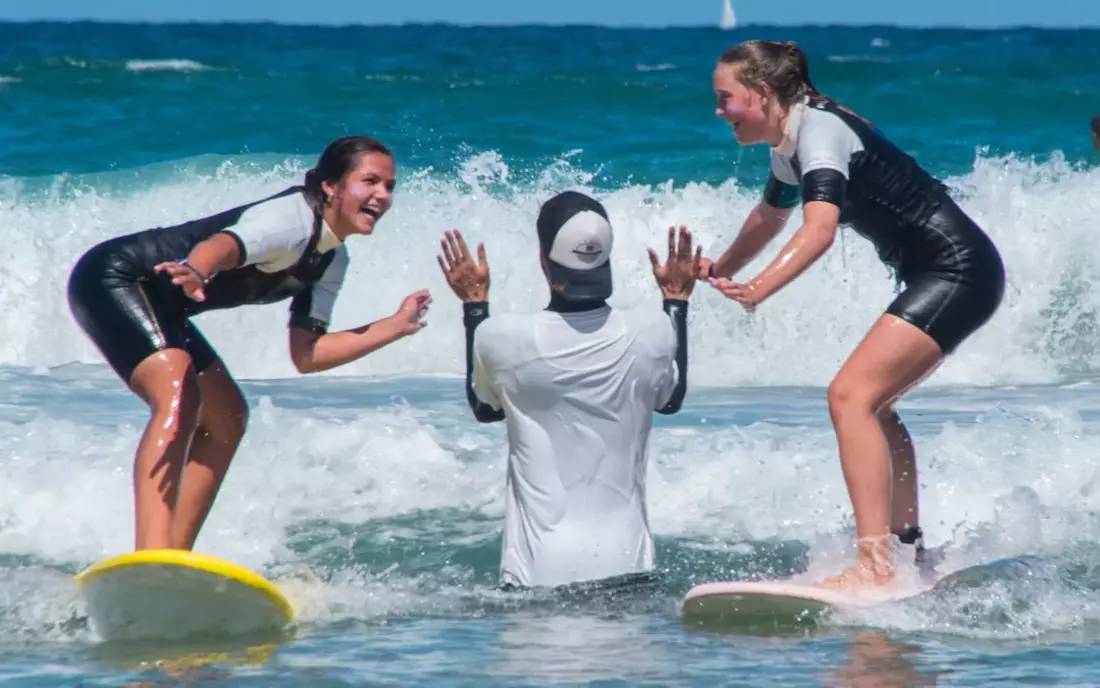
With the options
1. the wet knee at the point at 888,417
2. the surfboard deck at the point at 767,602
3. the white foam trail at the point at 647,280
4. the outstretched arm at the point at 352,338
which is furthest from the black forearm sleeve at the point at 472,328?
the white foam trail at the point at 647,280

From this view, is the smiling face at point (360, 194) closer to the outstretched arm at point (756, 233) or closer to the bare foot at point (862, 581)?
the outstretched arm at point (756, 233)

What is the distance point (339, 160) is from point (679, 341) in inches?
49.0

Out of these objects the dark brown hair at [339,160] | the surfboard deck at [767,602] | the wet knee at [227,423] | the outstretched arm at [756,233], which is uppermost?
the dark brown hair at [339,160]

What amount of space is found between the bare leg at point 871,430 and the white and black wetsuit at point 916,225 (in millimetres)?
94

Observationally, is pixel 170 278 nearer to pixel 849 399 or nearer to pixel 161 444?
pixel 161 444

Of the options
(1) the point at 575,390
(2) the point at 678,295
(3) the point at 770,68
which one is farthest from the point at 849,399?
(3) the point at 770,68

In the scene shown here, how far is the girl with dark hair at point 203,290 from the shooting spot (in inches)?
213

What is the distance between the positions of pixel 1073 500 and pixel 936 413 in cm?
231

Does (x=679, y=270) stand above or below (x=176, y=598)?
above

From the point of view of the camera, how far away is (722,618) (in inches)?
221

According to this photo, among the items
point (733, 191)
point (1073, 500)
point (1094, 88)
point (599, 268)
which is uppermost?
point (1094, 88)

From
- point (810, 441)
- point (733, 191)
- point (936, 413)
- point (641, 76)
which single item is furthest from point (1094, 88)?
point (810, 441)

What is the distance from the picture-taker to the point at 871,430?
17.9ft

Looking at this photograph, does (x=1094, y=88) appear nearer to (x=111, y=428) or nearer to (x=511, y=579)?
(x=111, y=428)
